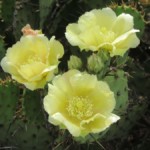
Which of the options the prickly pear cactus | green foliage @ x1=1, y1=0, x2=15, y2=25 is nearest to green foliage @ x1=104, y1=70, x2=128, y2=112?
the prickly pear cactus

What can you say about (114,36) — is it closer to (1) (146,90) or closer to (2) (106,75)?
(2) (106,75)

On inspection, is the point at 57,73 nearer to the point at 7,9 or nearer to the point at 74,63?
the point at 74,63

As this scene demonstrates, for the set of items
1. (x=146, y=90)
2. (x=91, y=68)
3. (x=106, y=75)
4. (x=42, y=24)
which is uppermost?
(x=91, y=68)

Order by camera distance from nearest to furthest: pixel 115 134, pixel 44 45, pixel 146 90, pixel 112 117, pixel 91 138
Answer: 1. pixel 112 117
2. pixel 44 45
3. pixel 91 138
4. pixel 115 134
5. pixel 146 90

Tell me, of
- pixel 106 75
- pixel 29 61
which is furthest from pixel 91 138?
pixel 29 61

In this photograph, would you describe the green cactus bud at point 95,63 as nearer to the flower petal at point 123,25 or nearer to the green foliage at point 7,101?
the flower petal at point 123,25

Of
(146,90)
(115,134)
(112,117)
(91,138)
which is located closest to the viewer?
(112,117)

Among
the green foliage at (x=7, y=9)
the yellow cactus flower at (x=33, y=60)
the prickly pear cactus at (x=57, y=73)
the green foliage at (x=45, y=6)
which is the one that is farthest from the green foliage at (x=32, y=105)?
the green foliage at (x=7, y=9)
